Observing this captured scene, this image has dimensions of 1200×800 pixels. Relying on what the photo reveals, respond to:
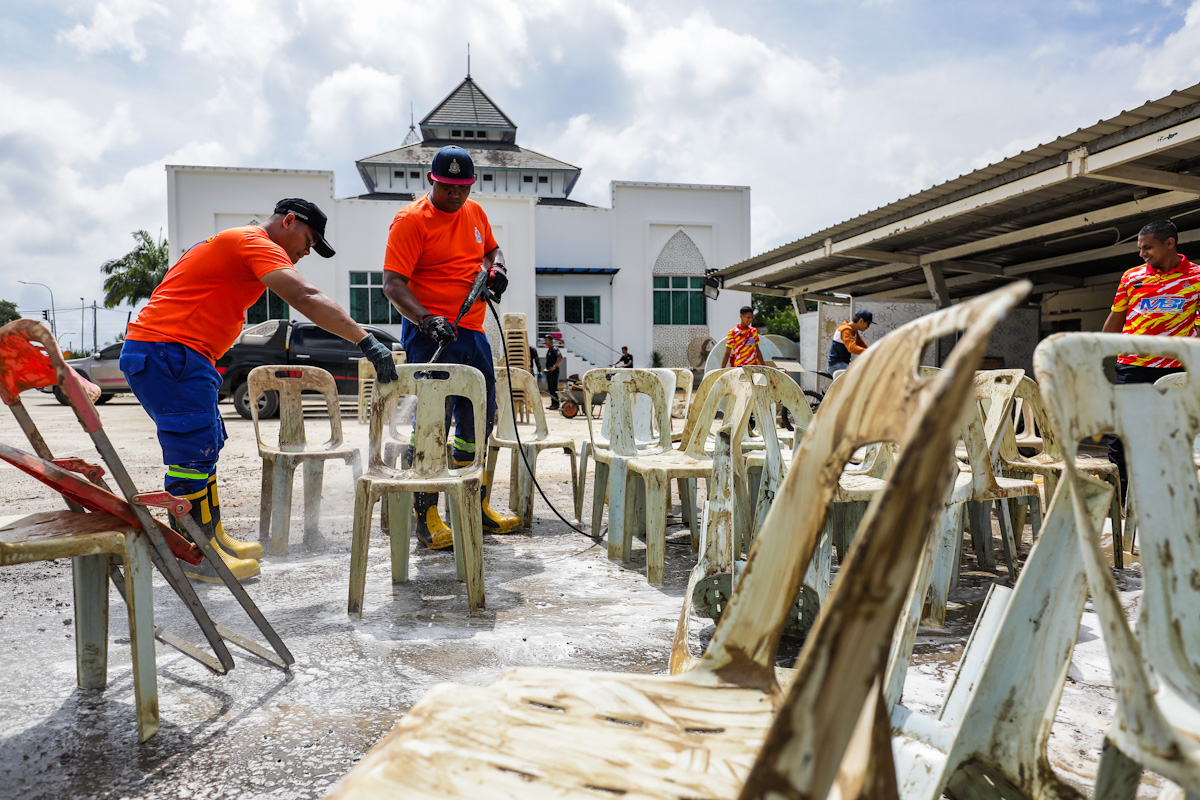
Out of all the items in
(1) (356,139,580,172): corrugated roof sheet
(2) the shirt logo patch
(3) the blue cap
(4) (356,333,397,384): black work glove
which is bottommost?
(4) (356,333,397,384): black work glove

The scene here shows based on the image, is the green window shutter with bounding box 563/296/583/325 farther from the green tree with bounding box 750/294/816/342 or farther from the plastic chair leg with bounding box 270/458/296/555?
the plastic chair leg with bounding box 270/458/296/555

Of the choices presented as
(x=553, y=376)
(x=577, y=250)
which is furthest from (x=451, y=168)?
(x=577, y=250)

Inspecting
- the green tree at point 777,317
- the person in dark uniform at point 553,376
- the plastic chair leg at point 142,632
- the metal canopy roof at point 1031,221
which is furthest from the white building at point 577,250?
the plastic chair leg at point 142,632

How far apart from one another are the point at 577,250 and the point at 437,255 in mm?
20991

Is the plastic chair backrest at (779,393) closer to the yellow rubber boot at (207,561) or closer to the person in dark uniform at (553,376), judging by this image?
the yellow rubber boot at (207,561)

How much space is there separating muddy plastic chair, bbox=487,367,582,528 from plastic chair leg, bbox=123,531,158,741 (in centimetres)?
260

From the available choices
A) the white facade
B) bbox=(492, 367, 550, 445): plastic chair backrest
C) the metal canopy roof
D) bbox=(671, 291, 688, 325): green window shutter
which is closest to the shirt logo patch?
the metal canopy roof

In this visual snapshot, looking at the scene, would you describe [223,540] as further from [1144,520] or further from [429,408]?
[1144,520]

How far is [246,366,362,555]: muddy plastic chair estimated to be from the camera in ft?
13.0

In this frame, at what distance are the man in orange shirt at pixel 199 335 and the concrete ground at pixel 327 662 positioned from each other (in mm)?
584

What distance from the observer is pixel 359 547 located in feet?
9.47

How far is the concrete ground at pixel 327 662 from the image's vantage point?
5.93ft

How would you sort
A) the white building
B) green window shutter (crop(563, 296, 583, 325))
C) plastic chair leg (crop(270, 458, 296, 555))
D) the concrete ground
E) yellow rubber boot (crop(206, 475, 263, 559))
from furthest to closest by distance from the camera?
1. green window shutter (crop(563, 296, 583, 325))
2. the white building
3. plastic chair leg (crop(270, 458, 296, 555))
4. yellow rubber boot (crop(206, 475, 263, 559))
5. the concrete ground

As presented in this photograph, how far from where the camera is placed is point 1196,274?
13.8 ft
